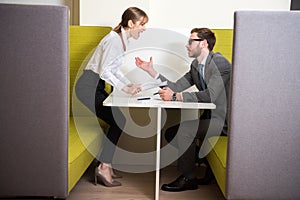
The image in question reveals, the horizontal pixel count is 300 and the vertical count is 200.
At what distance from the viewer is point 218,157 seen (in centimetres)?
251

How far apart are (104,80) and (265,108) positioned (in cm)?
126

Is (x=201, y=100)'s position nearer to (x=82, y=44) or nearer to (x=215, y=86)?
(x=215, y=86)

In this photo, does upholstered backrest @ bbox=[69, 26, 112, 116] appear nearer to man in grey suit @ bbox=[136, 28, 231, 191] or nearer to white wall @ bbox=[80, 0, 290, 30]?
white wall @ bbox=[80, 0, 290, 30]

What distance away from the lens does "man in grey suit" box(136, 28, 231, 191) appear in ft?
9.25

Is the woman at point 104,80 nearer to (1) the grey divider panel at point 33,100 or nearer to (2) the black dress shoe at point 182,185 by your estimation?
(2) the black dress shoe at point 182,185

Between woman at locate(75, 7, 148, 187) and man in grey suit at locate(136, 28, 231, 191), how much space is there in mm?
375

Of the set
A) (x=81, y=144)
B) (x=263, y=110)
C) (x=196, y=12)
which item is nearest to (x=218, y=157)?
(x=263, y=110)

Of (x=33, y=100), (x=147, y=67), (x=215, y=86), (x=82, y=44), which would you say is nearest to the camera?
(x=33, y=100)

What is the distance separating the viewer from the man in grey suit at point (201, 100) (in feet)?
9.25

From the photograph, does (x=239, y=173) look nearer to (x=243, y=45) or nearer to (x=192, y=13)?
(x=243, y=45)

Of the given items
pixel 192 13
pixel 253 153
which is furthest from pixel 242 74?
pixel 192 13

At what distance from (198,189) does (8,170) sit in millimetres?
1341

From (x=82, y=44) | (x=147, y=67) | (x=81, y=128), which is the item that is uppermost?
(x=82, y=44)

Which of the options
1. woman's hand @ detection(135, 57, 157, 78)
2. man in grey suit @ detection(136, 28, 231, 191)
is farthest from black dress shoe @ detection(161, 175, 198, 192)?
woman's hand @ detection(135, 57, 157, 78)
